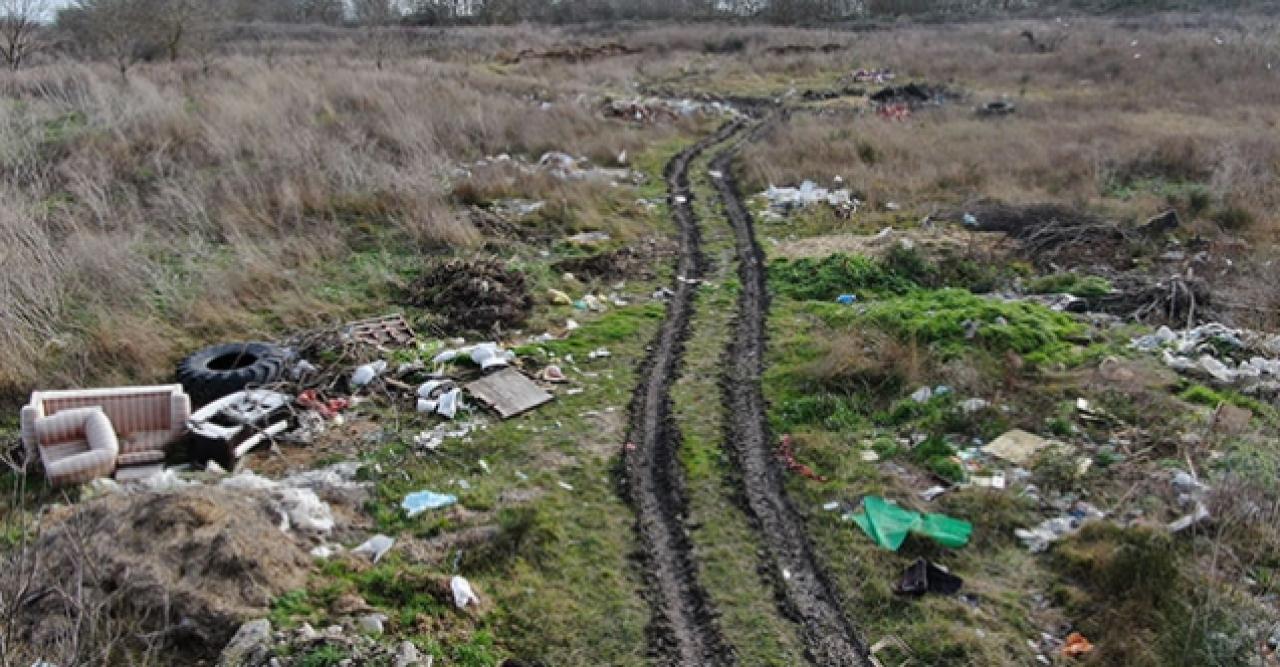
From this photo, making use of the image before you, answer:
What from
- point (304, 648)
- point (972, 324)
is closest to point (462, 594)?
point (304, 648)

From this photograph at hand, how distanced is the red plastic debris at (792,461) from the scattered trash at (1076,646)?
181 centimetres

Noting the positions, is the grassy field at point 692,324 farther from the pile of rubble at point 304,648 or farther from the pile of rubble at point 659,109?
the pile of rubble at point 659,109

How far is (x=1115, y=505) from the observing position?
5.26m

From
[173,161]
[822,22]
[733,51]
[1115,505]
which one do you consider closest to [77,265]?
[173,161]

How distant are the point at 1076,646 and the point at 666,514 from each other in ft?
7.58

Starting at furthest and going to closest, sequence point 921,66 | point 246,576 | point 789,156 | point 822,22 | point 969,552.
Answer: point 822,22, point 921,66, point 789,156, point 969,552, point 246,576

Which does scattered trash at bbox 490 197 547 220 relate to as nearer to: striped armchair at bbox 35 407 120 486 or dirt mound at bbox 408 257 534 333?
dirt mound at bbox 408 257 534 333

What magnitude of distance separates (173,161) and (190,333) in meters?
5.71

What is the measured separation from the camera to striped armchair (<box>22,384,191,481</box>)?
216 inches

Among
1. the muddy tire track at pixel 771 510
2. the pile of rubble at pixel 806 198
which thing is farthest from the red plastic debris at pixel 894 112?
the muddy tire track at pixel 771 510

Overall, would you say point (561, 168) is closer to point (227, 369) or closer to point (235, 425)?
point (227, 369)

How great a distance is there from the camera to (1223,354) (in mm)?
7191

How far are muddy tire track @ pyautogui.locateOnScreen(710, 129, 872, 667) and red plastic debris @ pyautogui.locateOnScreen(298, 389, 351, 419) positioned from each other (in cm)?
287

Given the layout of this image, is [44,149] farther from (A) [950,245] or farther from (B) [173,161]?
(A) [950,245]
